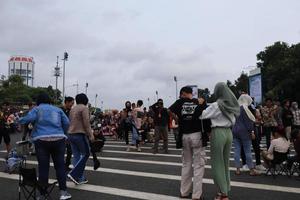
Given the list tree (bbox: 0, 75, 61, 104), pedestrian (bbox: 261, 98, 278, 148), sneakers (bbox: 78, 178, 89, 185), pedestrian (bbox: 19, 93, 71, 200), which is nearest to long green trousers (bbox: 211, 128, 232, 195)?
pedestrian (bbox: 19, 93, 71, 200)

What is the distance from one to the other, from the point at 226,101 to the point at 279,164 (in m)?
3.21

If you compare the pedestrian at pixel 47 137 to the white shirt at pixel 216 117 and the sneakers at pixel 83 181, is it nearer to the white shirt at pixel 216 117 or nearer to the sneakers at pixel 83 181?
the sneakers at pixel 83 181

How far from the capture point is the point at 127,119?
56.5 ft

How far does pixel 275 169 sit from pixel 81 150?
4.38 m

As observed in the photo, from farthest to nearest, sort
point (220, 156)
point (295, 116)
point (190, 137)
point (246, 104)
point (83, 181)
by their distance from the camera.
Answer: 1. point (295, 116)
2. point (246, 104)
3. point (83, 181)
4. point (190, 137)
5. point (220, 156)

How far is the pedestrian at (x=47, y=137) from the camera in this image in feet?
23.9

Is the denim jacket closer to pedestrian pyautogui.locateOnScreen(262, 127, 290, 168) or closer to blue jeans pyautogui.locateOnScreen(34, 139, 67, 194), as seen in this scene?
blue jeans pyautogui.locateOnScreen(34, 139, 67, 194)

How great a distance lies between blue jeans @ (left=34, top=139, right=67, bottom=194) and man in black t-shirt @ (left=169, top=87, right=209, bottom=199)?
6.57 ft

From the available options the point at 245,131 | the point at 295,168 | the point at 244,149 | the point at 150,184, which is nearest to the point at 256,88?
the point at 295,168

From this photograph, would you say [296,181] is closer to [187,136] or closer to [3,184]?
[187,136]

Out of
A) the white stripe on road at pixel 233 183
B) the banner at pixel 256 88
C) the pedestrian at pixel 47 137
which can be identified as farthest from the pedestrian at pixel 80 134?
the banner at pixel 256 88

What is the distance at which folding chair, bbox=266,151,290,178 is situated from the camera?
9586 millimetres

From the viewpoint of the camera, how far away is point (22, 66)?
167m

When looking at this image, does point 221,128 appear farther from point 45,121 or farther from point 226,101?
point 45,121
